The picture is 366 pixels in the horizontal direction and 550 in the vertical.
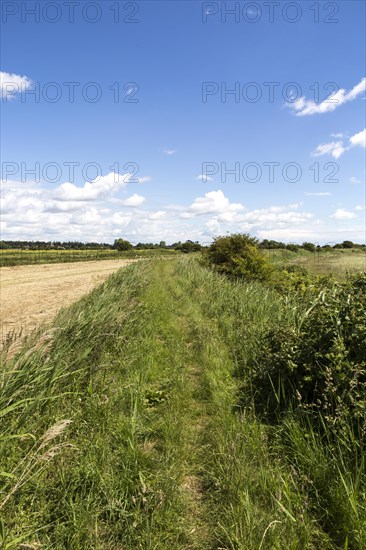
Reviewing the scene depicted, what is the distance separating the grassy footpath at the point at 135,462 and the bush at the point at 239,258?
12.5 meters

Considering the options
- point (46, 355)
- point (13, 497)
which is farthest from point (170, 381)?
point (13, 497)

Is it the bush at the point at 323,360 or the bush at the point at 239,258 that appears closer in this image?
the bush at the point at 323,360

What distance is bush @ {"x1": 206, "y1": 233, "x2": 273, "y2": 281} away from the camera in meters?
17.7

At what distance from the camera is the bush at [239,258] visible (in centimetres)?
1773

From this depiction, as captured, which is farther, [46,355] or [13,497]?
[46,355]

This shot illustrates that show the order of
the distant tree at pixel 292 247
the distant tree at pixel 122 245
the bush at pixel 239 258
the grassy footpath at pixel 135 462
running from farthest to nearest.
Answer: the distant tree at pixel 122 245
the distant tree at pixel 292 247
the bush at pixel 239 258
the grassy footpath at pixel 135 462

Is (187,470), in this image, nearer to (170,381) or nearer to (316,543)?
(316,543)

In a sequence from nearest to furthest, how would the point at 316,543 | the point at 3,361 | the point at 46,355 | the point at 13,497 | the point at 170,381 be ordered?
1. the point at 316,543
2. the point at 13,497
3. the point at 3,361
4. the point at 46,355
5. the point at 170,381

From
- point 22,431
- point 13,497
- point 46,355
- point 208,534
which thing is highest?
point 46,355

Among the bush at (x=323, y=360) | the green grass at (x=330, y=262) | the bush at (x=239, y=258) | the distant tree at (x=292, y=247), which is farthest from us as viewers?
the distant tree at (x=292, y=247)

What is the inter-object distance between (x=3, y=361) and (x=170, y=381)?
2.51 m

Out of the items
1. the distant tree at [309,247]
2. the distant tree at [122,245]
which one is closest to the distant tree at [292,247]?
the distant tree at [309,247]

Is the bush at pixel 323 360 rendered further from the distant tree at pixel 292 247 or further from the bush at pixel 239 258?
the distant tree at pixel 292 247

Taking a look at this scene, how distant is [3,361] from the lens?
3.43m
